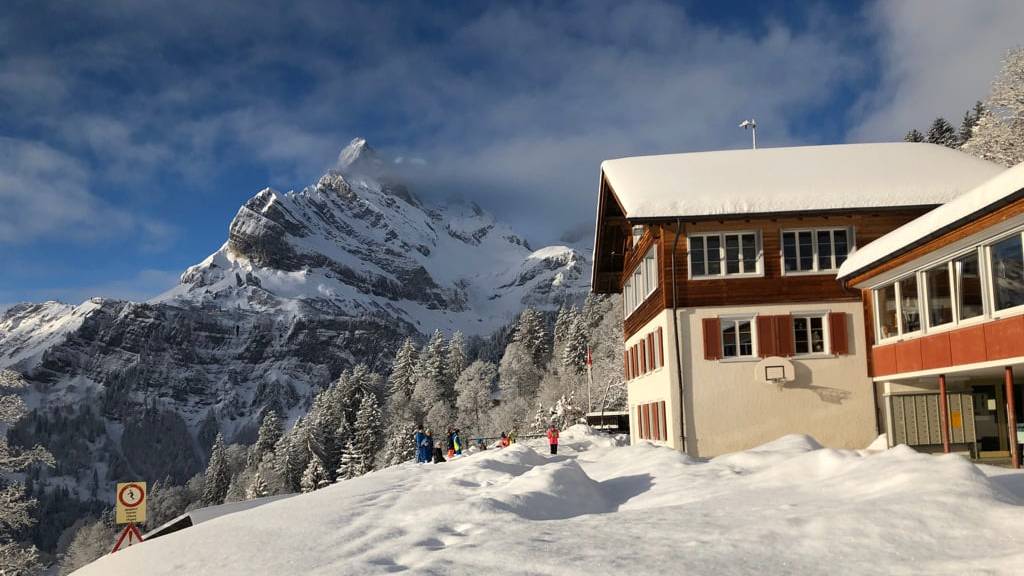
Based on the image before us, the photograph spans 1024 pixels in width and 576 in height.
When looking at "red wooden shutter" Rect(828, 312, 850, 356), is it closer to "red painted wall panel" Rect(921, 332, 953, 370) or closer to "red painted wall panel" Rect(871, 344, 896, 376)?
"red painted wall panel" Rect(871, 344, 896, 376)

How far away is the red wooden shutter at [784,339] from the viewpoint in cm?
2322

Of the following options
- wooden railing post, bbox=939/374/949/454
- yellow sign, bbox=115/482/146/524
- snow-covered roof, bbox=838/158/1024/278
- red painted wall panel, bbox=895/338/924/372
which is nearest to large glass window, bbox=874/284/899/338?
red painted wall panel, bbox=895/338/924/372

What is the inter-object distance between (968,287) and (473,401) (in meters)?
77.2

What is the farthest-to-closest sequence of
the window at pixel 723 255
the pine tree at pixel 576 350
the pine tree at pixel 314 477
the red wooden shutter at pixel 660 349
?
the pine tree at pixel 576 350 < the pine tree at pixel 314 477 < the red wooden shutter at pixel 660 349 < the window at pixel 723 255

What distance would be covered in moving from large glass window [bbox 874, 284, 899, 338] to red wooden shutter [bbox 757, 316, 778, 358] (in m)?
2.98

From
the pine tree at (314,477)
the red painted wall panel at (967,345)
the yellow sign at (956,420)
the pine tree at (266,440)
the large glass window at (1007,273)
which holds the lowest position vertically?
the pine tree at (314,477)

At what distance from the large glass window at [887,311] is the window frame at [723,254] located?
340 cm

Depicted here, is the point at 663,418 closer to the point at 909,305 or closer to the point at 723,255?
the point at 723,255

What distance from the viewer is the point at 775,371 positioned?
74.7 feet

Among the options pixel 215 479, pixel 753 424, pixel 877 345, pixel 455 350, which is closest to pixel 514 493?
pixel 753 424

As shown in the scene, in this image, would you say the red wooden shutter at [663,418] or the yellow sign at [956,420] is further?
the red wooden shutter at [663,418]

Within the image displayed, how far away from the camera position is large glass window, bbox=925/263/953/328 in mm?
17469

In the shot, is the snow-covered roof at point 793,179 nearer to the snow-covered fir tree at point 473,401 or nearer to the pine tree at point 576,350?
the pine tree at point 576,350

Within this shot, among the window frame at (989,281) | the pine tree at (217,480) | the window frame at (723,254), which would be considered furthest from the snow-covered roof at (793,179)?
the pine tree at (217,480)
